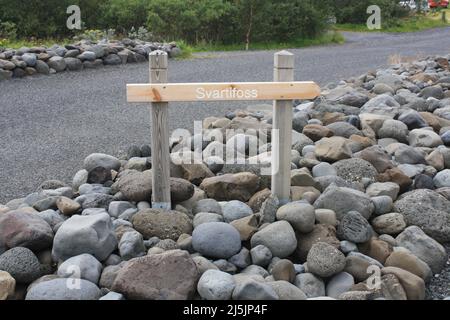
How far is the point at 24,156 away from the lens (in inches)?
252

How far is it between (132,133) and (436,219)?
4.04 meters

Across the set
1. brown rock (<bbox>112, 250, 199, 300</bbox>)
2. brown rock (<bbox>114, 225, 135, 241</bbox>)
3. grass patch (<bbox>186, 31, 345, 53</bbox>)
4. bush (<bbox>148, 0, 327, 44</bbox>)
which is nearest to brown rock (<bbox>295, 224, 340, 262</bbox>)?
brown rock (<bbox>112, 250, 199, 300</bbox>)

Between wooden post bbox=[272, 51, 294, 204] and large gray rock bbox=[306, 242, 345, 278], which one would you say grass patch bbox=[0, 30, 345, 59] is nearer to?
wooden post bbox=[272, 51, 294, 204]

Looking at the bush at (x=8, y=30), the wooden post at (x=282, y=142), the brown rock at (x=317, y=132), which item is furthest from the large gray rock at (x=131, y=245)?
the bush at (x=8, y=30)

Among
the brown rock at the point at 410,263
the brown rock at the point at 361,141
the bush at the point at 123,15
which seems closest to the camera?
the brown rock at the point at 410,263

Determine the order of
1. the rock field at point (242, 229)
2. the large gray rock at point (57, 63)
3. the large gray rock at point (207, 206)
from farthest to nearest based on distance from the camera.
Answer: the large gray rock at point (57, 63) < the large gray rock at point (207, 206) < the rock field at point (242, 229)

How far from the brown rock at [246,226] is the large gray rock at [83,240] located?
902 mm

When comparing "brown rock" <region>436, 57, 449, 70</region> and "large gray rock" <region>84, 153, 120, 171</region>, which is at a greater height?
"brown rock" <region>436, 57, 449, 70</region>

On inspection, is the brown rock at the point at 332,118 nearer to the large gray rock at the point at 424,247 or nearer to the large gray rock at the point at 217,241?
the large gray rock at the point at 424,247

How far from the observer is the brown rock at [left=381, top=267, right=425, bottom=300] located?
373cm

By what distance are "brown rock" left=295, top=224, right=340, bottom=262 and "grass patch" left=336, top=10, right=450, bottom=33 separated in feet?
73.1

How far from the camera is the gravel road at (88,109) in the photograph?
622cm
